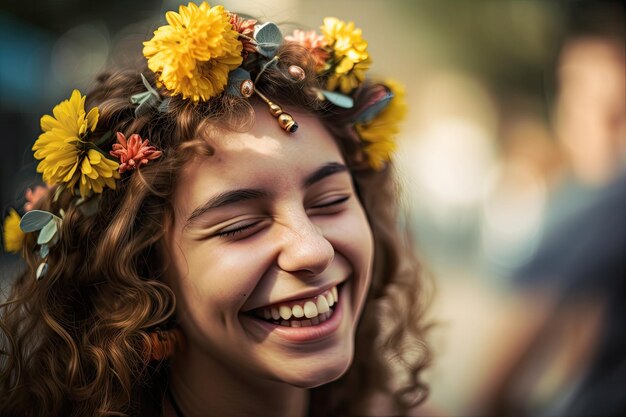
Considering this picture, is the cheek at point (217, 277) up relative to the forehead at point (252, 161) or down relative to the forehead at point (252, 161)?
down

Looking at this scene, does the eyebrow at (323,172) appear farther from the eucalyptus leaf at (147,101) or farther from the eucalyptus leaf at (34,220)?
the eucalyptus leaf at (34,220)

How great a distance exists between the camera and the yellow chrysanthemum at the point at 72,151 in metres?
1.34

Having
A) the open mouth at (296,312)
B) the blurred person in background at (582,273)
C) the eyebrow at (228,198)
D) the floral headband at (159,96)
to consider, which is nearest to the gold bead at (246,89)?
the floral headband at (159,96)

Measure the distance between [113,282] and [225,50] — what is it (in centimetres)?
58

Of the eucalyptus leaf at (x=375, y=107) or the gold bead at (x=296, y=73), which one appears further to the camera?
A: the eucalyptus leaf at (x=375, y=107)

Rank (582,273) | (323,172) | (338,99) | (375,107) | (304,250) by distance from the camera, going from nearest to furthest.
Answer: (304,250), (323,172), (338,99), (375,107), (582,273)

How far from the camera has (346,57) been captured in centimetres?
155

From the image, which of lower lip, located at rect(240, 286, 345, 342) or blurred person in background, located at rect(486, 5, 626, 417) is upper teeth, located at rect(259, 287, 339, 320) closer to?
lower lip, located at rect(240, 286, 345, 342)

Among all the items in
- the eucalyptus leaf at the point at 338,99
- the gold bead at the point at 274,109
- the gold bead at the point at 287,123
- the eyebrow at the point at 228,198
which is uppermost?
the gold bead at the point at 274,109

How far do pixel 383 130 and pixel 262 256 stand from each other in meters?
0.58

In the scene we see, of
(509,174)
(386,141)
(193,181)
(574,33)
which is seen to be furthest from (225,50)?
(509,174)

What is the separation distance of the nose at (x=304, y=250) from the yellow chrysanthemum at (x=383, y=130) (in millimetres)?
441

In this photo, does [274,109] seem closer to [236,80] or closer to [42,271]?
[236,80]

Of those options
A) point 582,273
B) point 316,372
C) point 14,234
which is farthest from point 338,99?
point 582,273
